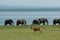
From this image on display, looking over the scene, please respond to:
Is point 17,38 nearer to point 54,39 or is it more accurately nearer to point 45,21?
point 54,39

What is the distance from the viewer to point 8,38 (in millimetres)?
12844

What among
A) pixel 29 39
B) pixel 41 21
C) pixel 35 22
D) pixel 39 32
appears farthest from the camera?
pixel 41 21

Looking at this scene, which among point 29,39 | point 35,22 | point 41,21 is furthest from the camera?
point 41,21

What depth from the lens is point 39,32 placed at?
1481 centimetres

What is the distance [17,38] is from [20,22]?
14735mm

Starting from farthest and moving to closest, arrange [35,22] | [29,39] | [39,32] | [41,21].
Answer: [41,21] → [35,22] → [39,32] → [29,39]

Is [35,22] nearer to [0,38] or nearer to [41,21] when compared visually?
[41,21]

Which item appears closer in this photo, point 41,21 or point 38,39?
point 38,39

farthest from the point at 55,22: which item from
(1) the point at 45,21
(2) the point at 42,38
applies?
(2) the point at 42,38

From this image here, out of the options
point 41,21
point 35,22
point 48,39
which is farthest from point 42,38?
point 41,21

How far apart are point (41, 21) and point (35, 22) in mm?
1884

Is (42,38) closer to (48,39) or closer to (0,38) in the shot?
(48,39)

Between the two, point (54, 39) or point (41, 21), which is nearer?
point (54, 39)

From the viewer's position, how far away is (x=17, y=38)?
12.9m
